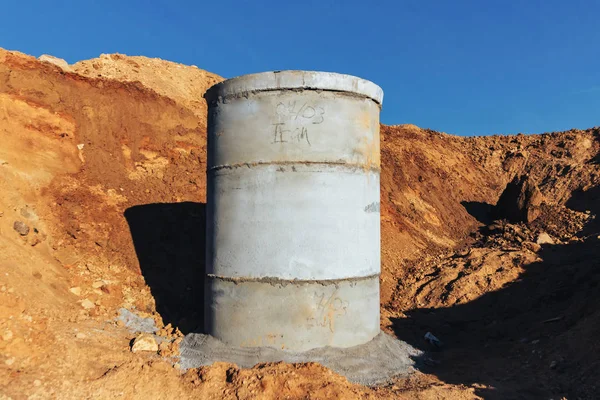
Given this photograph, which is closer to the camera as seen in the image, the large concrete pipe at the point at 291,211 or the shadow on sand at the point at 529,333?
the shadow on sand at the point at 529,333

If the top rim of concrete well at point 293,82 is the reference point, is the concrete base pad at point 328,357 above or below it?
below

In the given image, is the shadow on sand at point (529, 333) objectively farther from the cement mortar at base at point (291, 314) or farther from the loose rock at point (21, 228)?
the loose rock at point (21, 228)

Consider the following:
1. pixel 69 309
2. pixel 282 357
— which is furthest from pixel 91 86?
pixel 282 357

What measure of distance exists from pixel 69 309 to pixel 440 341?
6.45 metres

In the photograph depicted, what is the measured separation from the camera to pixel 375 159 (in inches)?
280

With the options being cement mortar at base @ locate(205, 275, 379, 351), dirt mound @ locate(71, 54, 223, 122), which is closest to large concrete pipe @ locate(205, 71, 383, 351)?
cement mortar at base @ locate(205, 275, 379, 351)

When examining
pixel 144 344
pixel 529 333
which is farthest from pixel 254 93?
pixel 529 333

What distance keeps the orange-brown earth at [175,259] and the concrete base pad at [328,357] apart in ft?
0.93

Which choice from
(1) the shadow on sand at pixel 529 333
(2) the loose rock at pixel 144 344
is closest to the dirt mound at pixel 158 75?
(1) the shadow on sand at pixel 529 333

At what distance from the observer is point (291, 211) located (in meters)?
6.27

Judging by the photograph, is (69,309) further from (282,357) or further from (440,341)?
(440,341)

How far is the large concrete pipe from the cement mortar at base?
0.05ft

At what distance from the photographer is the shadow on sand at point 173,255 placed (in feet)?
28.8

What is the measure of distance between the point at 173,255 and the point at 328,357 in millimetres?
5172
